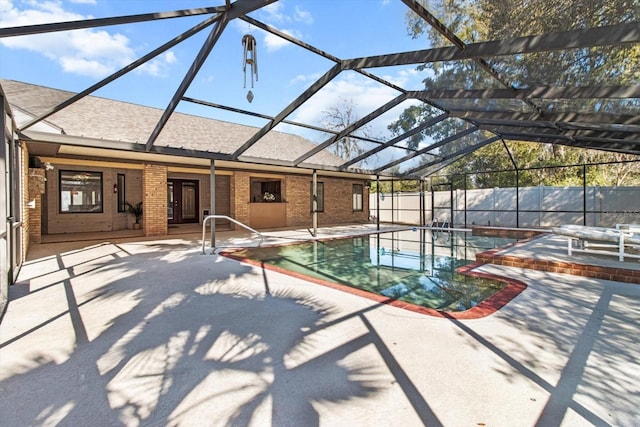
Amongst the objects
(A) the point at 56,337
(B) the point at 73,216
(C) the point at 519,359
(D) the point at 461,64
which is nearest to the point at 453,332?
(C) the point at 519,359

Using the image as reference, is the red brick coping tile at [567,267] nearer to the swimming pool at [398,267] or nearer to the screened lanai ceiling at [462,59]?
the swimming pool at [398,267]

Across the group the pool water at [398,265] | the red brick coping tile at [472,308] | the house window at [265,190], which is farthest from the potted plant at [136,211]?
the red brick coping tile at [472,308]

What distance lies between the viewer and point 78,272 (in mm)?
5559

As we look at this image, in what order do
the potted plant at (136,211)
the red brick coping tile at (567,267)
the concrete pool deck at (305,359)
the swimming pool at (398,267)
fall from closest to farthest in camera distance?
the concrete pool deck at (305,359), the swimming pool at (398,267), the red brick coping tile at (567,267), the potted plant at (136,211)

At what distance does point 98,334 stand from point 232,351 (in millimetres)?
1471

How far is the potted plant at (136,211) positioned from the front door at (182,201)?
170 cm

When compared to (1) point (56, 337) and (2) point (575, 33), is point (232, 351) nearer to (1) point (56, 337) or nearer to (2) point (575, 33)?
(1) point (56, 337)

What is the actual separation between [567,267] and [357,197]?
45.5ft

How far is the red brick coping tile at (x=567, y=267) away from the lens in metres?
5.05

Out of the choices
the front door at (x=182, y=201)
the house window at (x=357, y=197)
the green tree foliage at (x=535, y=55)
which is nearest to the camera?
the green tree foliage at (x=535, y=55)

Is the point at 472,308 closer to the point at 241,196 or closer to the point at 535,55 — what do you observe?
the point at 535,55

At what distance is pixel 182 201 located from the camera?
14.6 m

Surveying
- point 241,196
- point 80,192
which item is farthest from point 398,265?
point 80,192

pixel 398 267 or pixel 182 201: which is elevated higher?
pixel 182 201
